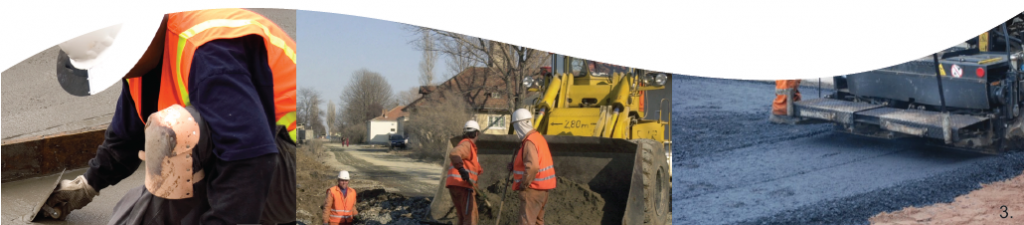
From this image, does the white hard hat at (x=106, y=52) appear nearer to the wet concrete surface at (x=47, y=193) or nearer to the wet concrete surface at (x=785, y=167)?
the wet concrete surface at (x=47, y=193)

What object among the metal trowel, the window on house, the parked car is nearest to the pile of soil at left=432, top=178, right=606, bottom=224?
the window on house

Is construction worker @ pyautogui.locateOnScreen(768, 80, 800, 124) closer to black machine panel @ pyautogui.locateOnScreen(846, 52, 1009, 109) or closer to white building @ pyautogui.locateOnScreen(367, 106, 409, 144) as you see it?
black machine panel @ pyautogui.locateOnScreen(846, 52, 1009, 109)

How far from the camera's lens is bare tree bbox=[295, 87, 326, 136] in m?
4.57

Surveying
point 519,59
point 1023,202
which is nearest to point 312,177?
point 519,59

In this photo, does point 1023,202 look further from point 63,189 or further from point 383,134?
point 63,189

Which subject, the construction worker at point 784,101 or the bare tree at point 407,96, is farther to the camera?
the construction worker at point 784,101

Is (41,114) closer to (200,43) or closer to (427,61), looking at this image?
(200,43)

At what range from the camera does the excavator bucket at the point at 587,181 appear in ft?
16.2

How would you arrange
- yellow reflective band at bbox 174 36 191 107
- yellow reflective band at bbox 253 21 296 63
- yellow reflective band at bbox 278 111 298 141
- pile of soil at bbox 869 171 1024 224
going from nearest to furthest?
yellow reflective band at bbox 174 36 191 107 < yellow reflective band at bbox 253 21 296 63 < yellow reflective band at bbox 278 111 298 141 < pile of soil at bbox 869 171 1024 224

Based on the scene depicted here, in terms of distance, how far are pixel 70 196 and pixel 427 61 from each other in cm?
238

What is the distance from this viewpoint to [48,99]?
5004 millimetres

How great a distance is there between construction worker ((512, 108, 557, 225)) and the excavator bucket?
0.29 feet

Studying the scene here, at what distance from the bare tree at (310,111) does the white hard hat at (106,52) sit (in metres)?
0.90

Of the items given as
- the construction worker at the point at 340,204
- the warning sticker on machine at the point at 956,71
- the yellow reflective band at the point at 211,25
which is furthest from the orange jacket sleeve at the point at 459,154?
the warning sticker on machine at the point at 956,71
